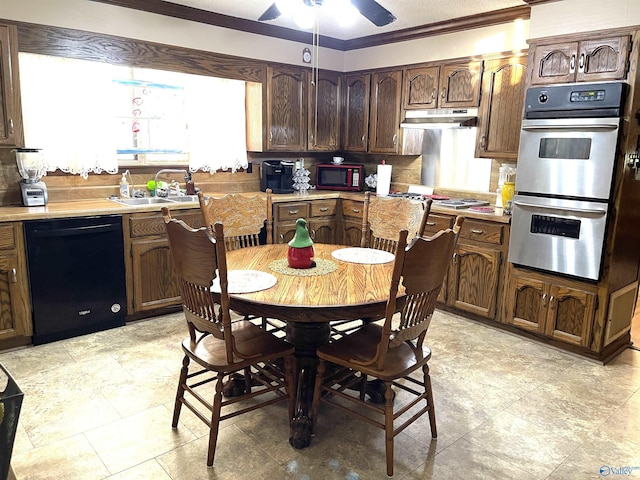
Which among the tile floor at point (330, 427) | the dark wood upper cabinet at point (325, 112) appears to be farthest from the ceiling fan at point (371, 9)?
the dark wood upper cabinet at point (325, 112)

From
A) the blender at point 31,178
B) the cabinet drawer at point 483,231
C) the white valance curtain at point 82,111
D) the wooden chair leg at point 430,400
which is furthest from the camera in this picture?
the cabinet drawer at point 483,231

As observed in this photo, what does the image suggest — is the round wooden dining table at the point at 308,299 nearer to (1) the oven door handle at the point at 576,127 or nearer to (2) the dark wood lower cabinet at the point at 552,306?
(2) the dark wood lower cabinet at the point at 552,306

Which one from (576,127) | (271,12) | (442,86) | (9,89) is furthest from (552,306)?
(9,89)

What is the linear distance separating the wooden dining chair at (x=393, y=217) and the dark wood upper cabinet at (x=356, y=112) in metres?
2.02

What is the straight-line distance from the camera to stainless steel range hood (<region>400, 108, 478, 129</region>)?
4.07 metres

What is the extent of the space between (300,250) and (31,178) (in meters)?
2.27

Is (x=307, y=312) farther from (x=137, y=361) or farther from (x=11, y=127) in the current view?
(x=11, y=127)

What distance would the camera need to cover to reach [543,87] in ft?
10.7

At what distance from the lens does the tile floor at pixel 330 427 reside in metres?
2.11

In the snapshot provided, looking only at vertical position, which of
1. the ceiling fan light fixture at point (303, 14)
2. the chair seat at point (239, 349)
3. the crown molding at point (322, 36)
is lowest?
the chair seat at point (239, 349)

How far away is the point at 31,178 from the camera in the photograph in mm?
3473

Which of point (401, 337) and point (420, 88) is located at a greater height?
point (420, 88)

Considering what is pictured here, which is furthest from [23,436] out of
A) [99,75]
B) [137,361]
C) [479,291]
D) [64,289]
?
[479,291]

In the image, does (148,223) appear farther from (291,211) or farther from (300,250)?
(300,250)
